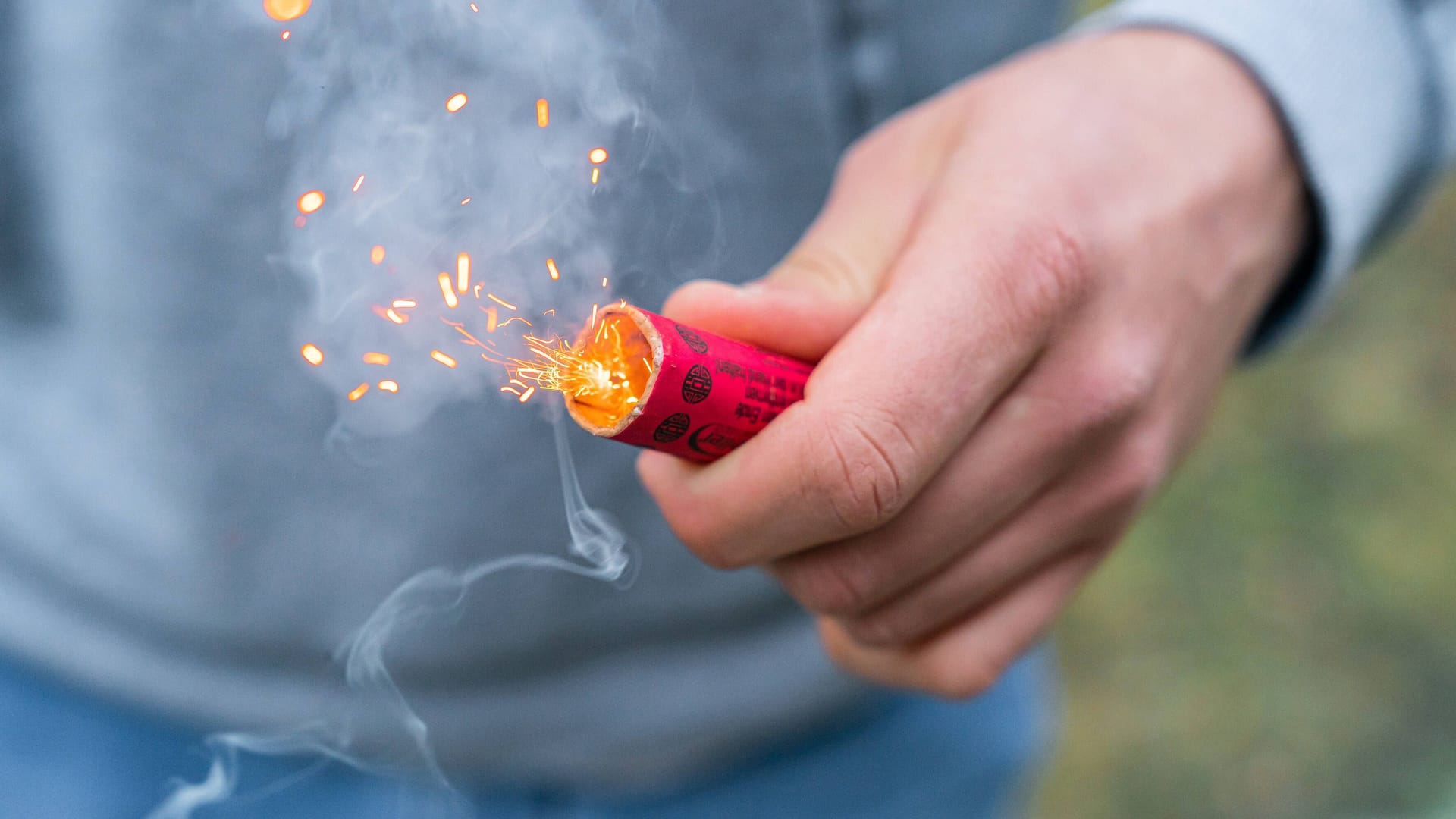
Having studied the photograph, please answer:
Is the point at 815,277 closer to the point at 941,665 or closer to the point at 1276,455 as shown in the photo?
the point at 941,665

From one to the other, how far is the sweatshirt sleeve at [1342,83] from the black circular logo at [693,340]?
843 mm

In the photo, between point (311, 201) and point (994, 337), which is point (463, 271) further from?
point (994, 337)

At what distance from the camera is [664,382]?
93 cm

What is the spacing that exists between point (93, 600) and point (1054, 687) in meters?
3.20

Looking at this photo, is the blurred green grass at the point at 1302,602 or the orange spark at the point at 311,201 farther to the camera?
the blurred green grass at the point at 1302,602

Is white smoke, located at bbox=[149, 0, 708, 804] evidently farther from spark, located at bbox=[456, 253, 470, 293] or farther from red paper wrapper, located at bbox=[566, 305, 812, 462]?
red paper wrapper, located at bbox=[566, 305, 812, 462]

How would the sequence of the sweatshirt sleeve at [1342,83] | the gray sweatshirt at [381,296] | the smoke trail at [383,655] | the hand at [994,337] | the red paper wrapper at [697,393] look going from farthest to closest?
1. the smoke trail at [383,655]
2. the sweatshirt sleeve at [1342,83]
3. the gray sweatshirt at [381,296]
4. the hand at [994,337]
5. the red paper wrapper at [697,393]

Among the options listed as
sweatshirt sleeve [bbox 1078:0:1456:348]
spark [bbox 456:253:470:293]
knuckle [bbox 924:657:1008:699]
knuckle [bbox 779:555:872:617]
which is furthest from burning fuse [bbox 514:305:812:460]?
sweatshirt sleeve [bbox 1078:0:1456:348]

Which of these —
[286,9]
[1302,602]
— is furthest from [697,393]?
[1302,602]

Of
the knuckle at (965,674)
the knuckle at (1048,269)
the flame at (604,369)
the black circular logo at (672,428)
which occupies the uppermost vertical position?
the flame at (604,369)

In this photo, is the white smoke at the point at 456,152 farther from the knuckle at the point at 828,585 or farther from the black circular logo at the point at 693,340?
the knuckle at the point at 828,585

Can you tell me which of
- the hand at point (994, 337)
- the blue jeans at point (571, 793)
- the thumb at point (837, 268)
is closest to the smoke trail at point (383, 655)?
the blue jeans at point (571, 793)

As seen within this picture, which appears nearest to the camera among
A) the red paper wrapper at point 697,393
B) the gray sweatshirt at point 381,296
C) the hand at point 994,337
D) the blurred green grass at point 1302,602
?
the red paper wrapper at point 697,393

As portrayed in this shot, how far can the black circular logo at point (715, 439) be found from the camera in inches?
40.3
